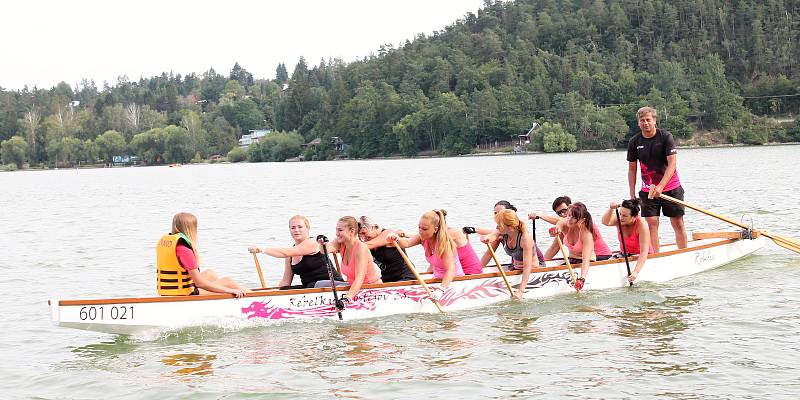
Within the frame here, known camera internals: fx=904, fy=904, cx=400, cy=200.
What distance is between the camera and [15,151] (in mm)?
170125

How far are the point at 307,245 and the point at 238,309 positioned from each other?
127 cm

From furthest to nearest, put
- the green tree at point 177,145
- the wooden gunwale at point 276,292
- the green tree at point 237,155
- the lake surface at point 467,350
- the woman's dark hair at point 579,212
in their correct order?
the green tree at point 177,145 → the green tree at point 237,155 → the woman's dark hair at point 579,212 → the wooden gunwale at point 276,292 → the lake surface at point 467,350

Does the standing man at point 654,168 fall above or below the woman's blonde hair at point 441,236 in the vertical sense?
above

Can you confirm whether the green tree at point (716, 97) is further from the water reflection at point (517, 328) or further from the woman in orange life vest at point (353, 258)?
the woman in orange life vest at point (353, 258)

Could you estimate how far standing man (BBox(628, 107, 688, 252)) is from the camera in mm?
14539

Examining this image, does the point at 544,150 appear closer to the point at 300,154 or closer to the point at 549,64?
the point at 549,64

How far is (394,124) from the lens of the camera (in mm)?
144250

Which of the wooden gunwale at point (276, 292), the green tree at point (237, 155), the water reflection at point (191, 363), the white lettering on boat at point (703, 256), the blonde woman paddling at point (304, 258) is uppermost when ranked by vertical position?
the green tree at point (237, 155)

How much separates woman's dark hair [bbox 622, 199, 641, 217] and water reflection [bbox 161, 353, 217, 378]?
6953 mm

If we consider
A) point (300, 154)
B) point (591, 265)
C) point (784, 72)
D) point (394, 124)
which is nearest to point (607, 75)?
point (784, 72)

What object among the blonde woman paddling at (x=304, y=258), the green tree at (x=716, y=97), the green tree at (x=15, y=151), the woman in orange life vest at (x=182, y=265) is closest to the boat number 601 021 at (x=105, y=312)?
the woman in orange life vest at (x=182, y=265)

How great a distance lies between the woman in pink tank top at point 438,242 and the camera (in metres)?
12.7

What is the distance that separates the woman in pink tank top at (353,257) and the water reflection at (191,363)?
87.3 inches

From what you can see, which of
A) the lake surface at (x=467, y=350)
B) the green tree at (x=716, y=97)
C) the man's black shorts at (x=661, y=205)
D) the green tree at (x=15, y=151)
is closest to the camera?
the lake surface at (x=467, y=350)
